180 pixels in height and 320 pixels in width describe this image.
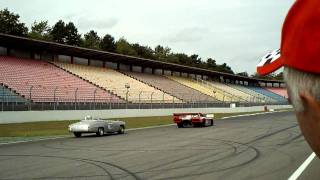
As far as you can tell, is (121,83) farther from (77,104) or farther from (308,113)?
(308,113)

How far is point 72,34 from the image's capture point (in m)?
109

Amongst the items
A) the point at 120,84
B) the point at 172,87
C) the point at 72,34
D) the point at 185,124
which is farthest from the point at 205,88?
the point at 185,124

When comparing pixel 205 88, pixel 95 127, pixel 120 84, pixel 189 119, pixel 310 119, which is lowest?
pixel 95 127

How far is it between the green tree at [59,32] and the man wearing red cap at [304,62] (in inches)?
4202

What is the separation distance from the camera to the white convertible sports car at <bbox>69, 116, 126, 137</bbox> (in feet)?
93.6

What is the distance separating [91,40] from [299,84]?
117564 mm

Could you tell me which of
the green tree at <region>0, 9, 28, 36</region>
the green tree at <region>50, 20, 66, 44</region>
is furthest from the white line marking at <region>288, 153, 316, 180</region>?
the green tree at <region>50, 20, 66, 44</region>

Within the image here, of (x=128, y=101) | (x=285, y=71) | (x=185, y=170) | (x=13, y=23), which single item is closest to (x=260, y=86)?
(x=13, y=23)

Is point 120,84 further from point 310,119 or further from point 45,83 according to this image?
point 310,119

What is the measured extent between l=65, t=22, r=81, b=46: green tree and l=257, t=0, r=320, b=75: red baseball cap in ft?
352

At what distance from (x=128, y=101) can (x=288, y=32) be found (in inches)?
2180

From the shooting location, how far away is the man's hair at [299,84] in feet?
6.50

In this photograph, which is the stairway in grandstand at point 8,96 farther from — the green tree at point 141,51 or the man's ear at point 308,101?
the green tree at point 141,51

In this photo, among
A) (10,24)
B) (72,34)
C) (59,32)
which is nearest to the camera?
(10,24)
